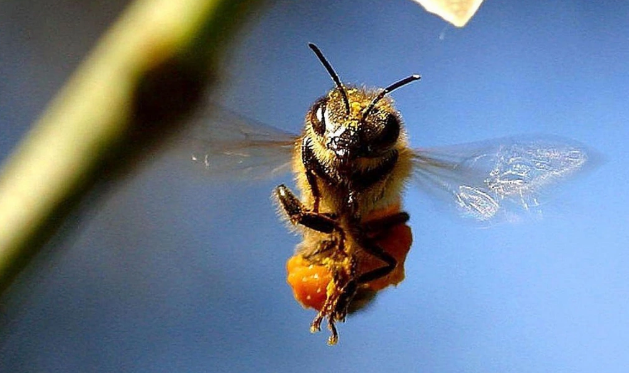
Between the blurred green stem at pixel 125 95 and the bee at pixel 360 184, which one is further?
the bee at pixel 360 184

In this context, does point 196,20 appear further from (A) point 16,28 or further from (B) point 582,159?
(A) point 16,28

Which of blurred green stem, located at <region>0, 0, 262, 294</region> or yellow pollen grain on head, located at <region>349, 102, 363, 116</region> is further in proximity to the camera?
yellow pollen grain on head, located at <region>349, 102, 363, 116</region>

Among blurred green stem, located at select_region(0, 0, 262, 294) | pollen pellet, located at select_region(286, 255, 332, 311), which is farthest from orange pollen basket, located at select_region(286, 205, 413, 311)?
blurred green stem, located at select_region(0, 0, 262, 294)

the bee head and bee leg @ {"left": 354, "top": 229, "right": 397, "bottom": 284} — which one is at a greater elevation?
the bee head

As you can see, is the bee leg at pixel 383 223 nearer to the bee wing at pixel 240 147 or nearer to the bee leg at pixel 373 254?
the bee leg at pixel 373 254

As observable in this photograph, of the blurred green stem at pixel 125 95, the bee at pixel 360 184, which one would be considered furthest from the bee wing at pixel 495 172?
the blurred green stem at pixel 125 95

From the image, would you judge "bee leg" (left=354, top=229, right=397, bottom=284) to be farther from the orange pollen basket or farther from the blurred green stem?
the blurred green stem

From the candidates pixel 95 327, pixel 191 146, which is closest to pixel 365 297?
pixel 191 146

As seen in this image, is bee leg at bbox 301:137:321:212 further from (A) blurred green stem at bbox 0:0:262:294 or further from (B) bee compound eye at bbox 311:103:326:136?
(A) blurred green stem at bbox 0:0:262:294

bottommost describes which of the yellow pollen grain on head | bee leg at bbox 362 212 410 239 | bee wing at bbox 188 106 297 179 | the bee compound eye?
bee wing at bbox 188 106 297 179
